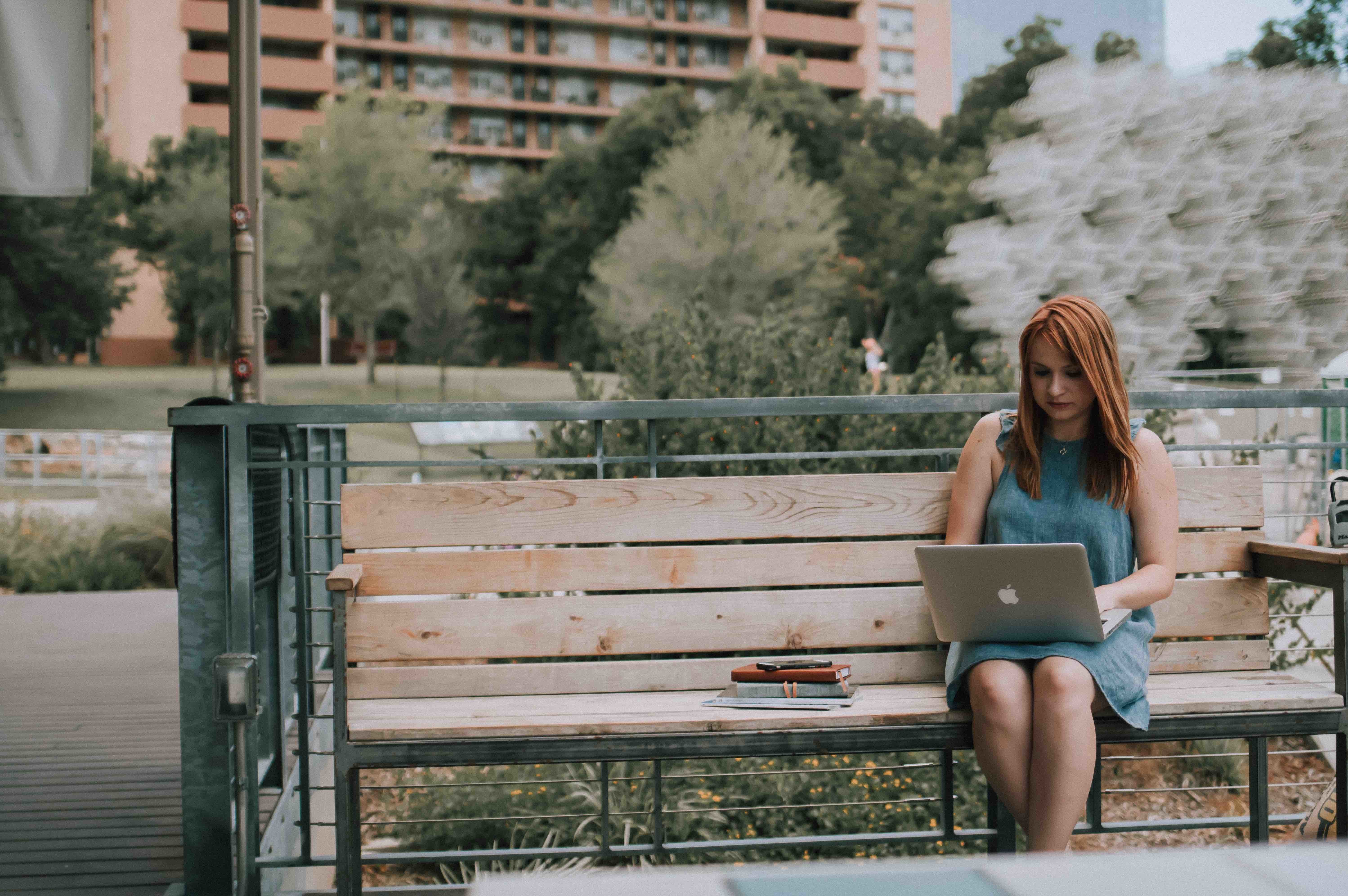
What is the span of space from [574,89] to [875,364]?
1099 inches

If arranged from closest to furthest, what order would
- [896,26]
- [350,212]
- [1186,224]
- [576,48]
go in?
[1186,224]
[350,212]
[576,48]
[896,26]

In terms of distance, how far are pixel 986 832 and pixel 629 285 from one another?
93.7ft

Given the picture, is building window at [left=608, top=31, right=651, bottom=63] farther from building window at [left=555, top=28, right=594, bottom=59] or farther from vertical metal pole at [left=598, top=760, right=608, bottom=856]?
vertical metal pole at [left=598, top=760, right=608, bottom=856]

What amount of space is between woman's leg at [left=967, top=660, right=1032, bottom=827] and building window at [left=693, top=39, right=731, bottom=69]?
54.5 m

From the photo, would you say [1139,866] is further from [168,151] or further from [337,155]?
[168,151]

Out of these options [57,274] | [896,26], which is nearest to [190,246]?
[57,274]

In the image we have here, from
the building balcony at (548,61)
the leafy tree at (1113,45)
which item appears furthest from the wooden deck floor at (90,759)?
the building balcony at (548,61)

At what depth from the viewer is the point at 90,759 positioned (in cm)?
456

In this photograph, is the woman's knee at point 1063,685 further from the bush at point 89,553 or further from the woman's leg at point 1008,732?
the bush at point 89,553

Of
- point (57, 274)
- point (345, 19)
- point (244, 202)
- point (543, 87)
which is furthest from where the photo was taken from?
point (543, 87)

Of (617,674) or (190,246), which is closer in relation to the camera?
(617,674)

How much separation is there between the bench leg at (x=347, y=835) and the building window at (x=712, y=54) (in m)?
54.7

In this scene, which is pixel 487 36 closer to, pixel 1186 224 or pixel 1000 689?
pixel 1186 224

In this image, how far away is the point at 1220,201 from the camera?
11.9 meters
